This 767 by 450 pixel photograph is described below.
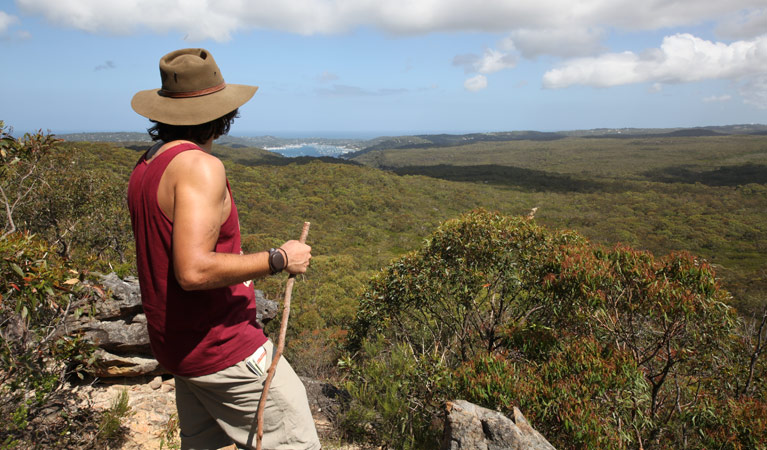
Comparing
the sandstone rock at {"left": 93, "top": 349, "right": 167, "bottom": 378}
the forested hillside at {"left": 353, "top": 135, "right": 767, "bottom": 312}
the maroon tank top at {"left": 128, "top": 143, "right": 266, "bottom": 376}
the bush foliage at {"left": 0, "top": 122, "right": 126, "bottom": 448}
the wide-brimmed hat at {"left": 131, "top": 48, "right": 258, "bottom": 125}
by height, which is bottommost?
the forested hillside at {"left": 353, "top": 135, "right": 767, "bottom": 312}

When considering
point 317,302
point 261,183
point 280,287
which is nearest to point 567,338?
point 280,287

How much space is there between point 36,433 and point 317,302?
12.0 meters

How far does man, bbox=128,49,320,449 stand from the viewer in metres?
1.39

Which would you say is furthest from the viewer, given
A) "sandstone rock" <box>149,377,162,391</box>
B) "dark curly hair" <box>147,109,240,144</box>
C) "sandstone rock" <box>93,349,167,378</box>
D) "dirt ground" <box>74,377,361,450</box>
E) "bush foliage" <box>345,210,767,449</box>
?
"sandstone rock" <box>149,377,162,391</box>

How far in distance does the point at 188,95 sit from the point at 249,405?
1.26 m

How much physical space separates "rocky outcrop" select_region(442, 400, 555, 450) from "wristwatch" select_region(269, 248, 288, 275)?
2523 mm

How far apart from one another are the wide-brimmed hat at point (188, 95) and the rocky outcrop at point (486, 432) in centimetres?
299

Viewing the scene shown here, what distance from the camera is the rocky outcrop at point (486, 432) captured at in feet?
10.5

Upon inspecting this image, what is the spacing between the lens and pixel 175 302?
1.55 metres

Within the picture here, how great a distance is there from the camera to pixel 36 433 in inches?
132

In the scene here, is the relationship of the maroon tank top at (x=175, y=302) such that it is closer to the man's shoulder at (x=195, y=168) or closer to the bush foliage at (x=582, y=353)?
the man's shoulder at (x=195, y=168)

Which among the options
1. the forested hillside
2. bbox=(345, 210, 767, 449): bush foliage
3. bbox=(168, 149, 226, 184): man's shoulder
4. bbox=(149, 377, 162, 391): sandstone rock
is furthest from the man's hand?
the forested hillside

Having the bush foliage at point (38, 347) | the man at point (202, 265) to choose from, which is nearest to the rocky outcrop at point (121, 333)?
the bush foliage at point (38, 347)

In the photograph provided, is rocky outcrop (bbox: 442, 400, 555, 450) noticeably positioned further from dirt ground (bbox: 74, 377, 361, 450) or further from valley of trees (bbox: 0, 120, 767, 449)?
dirt ground (bbox: 74, 377, 361, 450)
